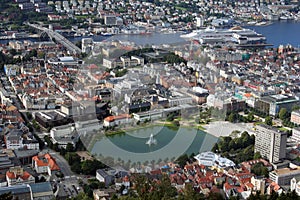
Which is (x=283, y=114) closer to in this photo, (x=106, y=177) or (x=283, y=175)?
(x=283, y=175)

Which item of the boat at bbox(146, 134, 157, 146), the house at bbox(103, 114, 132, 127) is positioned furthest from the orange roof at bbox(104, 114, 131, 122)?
the boat at bbox(146, 134, 157, 146)

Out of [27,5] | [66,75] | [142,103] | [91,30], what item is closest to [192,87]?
[142,103]

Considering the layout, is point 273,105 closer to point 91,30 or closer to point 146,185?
point 146,185

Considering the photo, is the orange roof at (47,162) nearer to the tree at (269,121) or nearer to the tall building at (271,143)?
the tall building at (271,143)

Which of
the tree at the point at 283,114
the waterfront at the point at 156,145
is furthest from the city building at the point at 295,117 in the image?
the waterfront at the point at 156,145

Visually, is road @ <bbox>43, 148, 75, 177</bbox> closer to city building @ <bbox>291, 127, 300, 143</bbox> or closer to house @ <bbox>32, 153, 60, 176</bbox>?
house @ <bbox>32, 153, 60, 176</bbox>
